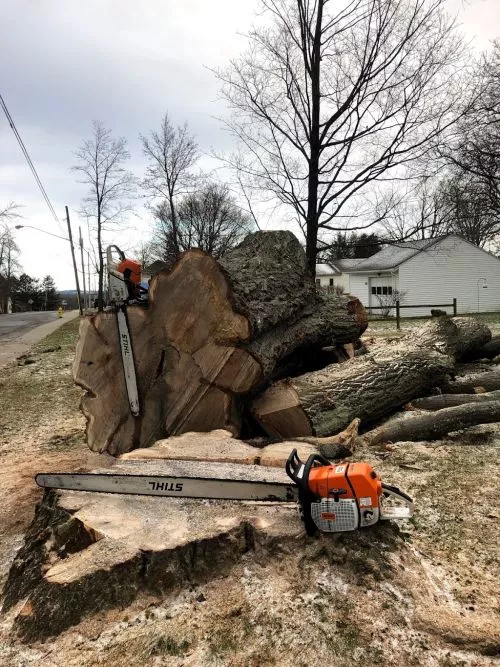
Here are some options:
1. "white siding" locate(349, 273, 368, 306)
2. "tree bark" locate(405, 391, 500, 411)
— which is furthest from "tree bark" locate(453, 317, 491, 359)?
"white siding" locate(349, 273, 368, 306)

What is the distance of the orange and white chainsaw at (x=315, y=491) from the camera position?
2234 mm

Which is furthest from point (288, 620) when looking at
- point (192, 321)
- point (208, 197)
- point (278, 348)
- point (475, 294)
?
point (208, 197)

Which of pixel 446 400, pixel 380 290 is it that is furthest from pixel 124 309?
pixel 380 290

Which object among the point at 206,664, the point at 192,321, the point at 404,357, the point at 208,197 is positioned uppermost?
the point at 208,197

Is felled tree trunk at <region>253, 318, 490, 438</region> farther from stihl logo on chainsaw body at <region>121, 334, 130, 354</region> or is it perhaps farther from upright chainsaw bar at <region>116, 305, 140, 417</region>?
stihl logo on chainsaw body at <region>121, 334, 130, 354</region>

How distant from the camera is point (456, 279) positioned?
91.8ft

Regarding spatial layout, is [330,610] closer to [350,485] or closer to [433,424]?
[350,485]

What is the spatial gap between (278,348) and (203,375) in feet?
3.06

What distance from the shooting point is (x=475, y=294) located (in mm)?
28078

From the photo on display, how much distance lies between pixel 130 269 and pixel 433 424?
316 cm

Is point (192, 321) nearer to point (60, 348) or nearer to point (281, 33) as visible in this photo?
point (281, 33)

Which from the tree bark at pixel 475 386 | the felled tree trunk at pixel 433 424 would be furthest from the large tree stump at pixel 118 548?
the tree bark at pixel 475 386

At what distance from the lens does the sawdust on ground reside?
1844 mm

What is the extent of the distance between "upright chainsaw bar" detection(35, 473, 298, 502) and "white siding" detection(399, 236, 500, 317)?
26752 millimetres
